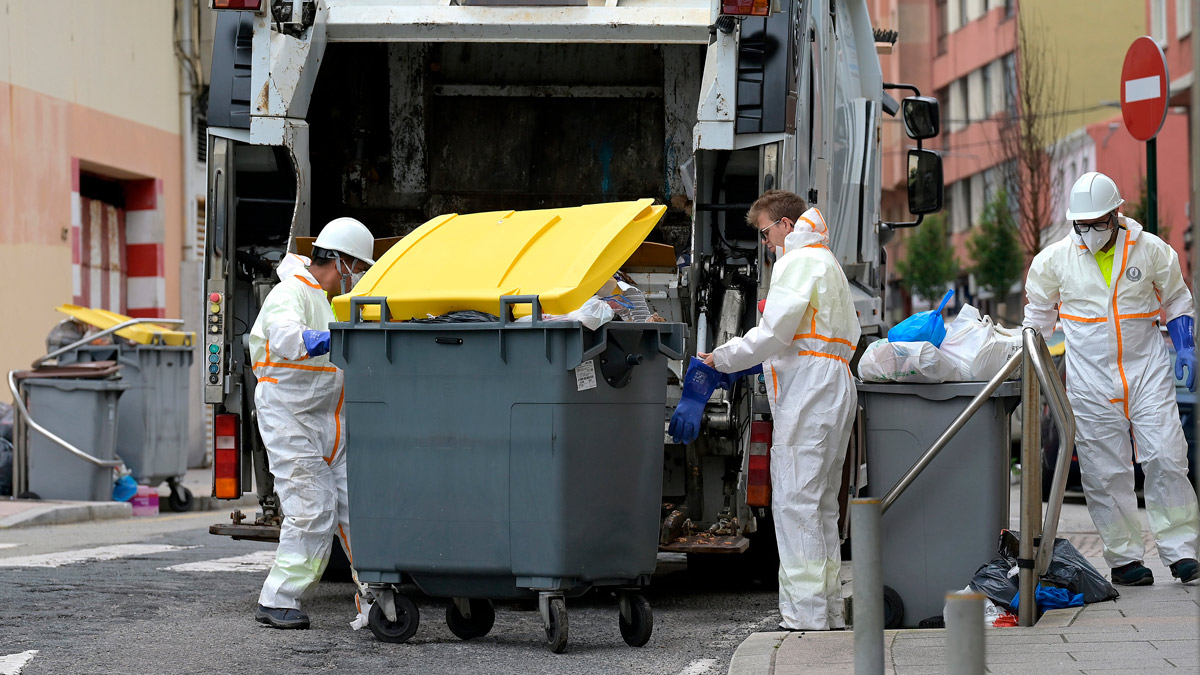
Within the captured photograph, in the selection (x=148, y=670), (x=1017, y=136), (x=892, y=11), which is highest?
(x=892, y=11)

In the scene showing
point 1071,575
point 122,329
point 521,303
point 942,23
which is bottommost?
point 1071,575

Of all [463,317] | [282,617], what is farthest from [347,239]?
[282,617]

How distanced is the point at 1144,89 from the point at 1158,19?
23.4 metres

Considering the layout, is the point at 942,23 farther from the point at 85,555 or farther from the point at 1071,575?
the point at 1071,575

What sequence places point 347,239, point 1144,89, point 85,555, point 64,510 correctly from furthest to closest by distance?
1. point 64,510
2. point 85,555
3. point 1144,89
4. point 347,239

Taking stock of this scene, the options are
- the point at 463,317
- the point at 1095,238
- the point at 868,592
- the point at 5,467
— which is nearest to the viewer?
the point at 868,592

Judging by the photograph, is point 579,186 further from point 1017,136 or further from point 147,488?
point 1017,136

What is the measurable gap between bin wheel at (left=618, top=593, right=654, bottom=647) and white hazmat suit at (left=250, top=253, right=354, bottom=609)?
1.03 metres

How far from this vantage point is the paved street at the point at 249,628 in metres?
5.25

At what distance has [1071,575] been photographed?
225 inches

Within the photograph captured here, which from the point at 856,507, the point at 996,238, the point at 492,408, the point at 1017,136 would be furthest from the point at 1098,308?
the point at 996,238

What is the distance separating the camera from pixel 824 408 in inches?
229

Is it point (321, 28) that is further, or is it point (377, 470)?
point (321, 28)

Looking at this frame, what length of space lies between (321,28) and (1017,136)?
19712 mm
